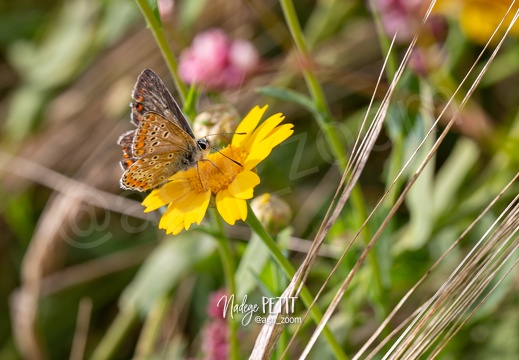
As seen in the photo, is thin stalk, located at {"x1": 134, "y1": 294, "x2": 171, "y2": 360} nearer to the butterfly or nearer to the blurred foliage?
the blurred foliage

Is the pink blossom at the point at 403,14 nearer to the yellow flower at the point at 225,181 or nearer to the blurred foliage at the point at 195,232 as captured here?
the blurred foliage at the point at 195,232

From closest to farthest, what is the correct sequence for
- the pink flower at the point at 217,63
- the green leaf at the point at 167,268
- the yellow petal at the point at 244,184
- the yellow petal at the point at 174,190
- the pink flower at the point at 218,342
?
the yellow petal at the point at 244,184, the yellow petal at the point at 174,190, the pink flower at the point at 218,342, the pink flower at the point at 217,63, the green leaf at the point at 167,268

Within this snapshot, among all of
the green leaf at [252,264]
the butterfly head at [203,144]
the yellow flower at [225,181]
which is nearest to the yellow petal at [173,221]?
the yellow flower at [225,181]

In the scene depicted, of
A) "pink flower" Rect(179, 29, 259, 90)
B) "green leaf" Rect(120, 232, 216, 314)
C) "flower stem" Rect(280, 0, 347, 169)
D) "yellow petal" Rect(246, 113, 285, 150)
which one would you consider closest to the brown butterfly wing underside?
"yellow petal" Rect(246, 113, 285, 150)

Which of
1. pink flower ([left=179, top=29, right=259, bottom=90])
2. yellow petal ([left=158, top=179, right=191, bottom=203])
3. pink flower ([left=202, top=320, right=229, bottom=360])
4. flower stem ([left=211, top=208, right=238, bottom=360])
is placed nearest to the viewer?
yellow petal ([left=158, top=179, right=191, bottom=203])

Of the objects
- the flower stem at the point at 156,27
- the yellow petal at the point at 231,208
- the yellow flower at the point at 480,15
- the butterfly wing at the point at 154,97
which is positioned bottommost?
the yellow petal at the point at 231,208

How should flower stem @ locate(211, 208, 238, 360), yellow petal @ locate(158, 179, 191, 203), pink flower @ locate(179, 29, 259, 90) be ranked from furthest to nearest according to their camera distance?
pink flower @ locate(179, 29, 259, 90) → flower stem @ locate(211, 208, 238, 360) → yellow petal @ locate(158, 179, 191, 203)

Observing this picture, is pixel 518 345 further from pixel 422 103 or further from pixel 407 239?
pixel 422 103
